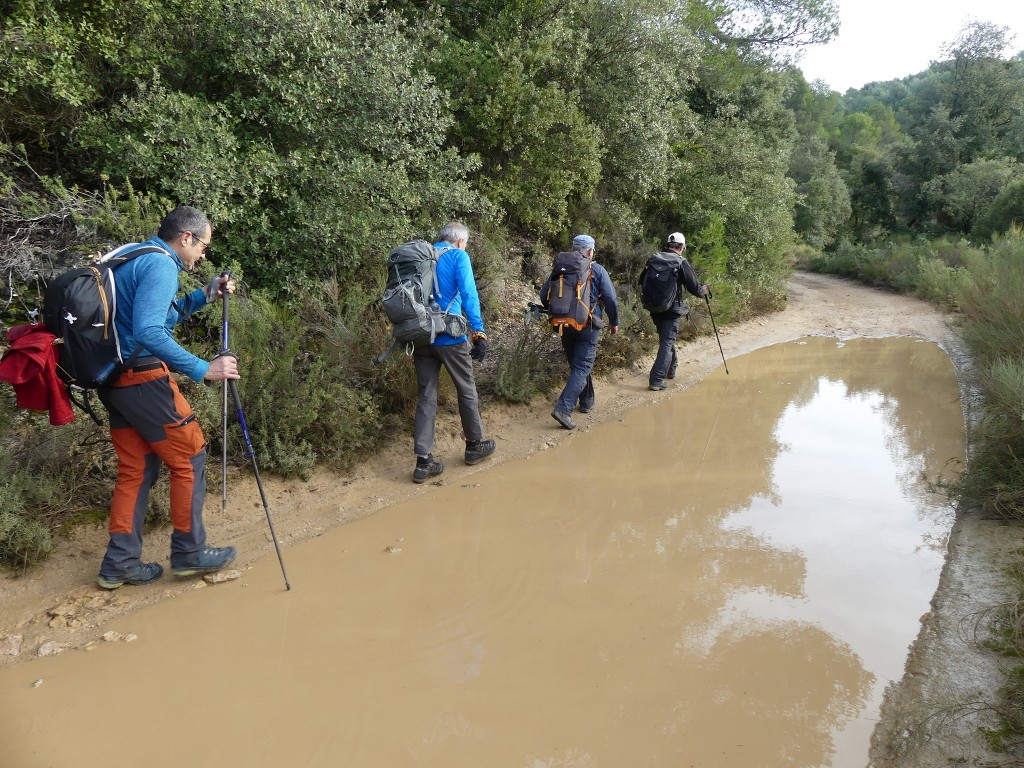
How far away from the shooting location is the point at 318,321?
6.61m

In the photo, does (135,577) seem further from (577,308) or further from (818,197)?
(818,197)

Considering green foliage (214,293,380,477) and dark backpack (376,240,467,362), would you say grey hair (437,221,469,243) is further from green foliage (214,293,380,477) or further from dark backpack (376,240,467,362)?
green foliage (214,293,380,477)

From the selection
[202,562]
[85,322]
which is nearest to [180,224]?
[85,322]

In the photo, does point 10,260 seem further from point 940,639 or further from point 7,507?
point 940,639

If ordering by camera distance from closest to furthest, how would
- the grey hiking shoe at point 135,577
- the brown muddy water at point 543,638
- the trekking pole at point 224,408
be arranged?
the brown muddy water at point 543,638 → the grey hiking shoe at point 135,577 → the trekking pole at point 224,408

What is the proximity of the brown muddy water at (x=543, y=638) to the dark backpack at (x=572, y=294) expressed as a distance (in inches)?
69.9

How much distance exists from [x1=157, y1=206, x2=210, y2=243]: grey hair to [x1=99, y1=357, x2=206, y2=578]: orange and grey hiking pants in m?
0.76

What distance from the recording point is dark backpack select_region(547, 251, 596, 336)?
23.6 feet

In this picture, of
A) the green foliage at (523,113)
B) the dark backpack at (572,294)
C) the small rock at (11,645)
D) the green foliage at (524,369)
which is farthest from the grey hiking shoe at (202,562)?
the green foliage at (523,113)

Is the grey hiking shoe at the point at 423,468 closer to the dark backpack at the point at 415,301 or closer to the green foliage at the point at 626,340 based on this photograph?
the dark backpack at the point at 415,301

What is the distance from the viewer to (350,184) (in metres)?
6.70

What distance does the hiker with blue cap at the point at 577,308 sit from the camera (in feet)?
23.6

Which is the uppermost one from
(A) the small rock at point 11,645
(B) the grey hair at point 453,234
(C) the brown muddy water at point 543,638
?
(B) the grey hair at point 453,234

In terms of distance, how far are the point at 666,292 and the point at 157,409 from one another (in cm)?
618
